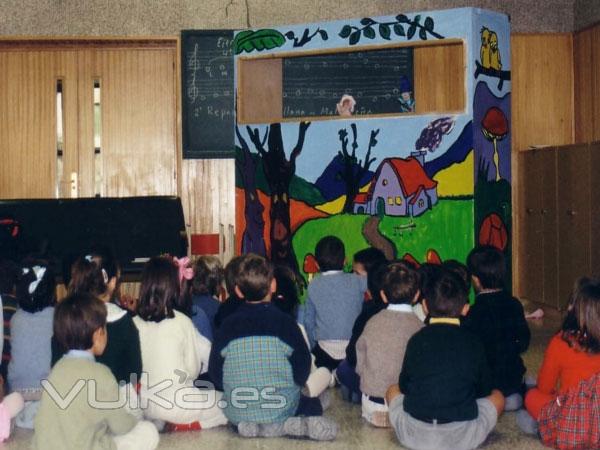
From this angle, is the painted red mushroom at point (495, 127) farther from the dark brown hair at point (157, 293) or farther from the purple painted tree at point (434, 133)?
the dark brown hair at point (157, 293)

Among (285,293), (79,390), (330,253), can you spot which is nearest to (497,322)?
(330,253)

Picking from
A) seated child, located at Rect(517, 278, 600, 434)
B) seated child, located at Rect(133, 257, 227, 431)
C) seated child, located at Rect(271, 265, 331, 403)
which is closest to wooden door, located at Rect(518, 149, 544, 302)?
seated child, located at Rect(271, 265, 331, 403)

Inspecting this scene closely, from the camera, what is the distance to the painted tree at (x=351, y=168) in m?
6.63

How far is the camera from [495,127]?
6480mm

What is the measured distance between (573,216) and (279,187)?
2442 millimetres

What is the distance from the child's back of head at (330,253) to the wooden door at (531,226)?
332 centimetres

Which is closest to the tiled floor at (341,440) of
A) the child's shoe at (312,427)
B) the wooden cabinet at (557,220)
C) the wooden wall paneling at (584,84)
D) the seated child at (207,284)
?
the child's shoe at (312,427)

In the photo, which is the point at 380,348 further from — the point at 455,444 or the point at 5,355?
the point at 5,355

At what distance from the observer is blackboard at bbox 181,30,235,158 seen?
771 cm

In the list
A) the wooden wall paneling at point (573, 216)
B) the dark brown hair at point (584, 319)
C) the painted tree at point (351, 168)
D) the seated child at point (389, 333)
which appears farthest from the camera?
the wooden wall paneling at point (573, 216)

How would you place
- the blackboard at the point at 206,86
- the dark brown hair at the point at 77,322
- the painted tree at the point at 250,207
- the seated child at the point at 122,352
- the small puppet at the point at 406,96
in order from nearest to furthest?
1. the dark brown hair at the point at 77,322
2. the seated child at the point at 122,352
3. the painted tree at the point at 250,207
4. the blackboard at the point at 206,86
5. the small puppet at the point at 406,96

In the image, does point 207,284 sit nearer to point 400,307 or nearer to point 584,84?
point 400,307

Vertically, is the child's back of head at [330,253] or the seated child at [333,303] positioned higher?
the child's back of head at [330,253]

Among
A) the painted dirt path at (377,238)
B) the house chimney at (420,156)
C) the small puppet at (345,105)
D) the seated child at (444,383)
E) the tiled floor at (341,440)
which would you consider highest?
the small puppet at (345,105)
